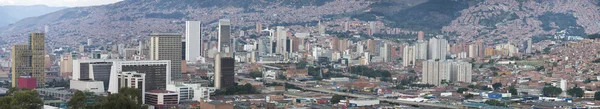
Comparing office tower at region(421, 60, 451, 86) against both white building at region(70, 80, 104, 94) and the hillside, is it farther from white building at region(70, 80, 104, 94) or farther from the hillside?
the hillside

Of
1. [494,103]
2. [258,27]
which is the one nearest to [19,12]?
[258,27]

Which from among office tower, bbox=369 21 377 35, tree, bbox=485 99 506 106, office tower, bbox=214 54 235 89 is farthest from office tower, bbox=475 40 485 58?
tree, bbox=485 99 506 106

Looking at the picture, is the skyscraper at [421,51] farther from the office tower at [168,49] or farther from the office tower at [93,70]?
the office tower at [93,70]

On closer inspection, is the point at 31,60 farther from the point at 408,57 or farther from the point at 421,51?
the point at 421,51

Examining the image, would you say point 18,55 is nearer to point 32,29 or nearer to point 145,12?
point 32,29

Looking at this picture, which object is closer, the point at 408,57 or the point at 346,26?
the point at 408,57

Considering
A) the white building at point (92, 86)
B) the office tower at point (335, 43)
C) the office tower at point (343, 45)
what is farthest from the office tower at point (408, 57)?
the white building at point (92, 86)

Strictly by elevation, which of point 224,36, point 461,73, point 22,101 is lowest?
point 22,101
